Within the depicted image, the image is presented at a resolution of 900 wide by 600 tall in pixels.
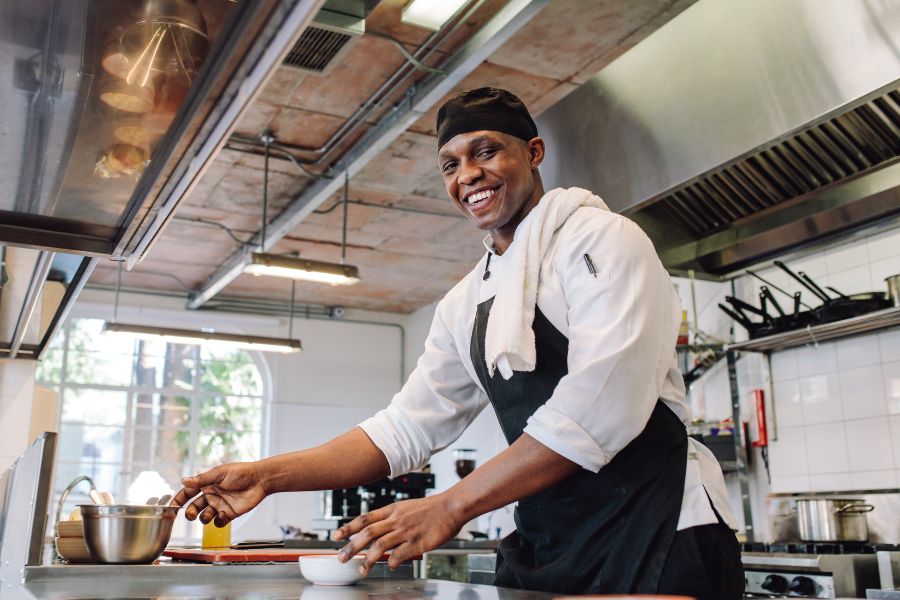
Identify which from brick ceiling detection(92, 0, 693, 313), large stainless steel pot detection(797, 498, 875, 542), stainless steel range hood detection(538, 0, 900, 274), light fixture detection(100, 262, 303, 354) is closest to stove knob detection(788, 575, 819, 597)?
large stainless steel pot detection(797, 498, 875, 542)

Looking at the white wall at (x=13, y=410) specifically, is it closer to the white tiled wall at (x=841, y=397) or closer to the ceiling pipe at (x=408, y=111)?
the ceiling pipe at (x=408, y=111)

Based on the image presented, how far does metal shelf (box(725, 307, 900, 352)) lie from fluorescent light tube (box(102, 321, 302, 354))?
4157 mm

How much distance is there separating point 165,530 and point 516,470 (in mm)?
753

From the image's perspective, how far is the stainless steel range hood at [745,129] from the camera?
2.64 meters

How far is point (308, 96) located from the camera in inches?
203

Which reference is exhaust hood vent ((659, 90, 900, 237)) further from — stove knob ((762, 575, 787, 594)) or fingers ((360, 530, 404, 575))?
fingers ((360, 530, 404, 575))

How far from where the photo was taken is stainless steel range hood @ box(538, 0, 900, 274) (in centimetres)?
264

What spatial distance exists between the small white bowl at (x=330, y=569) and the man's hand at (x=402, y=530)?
11 cm

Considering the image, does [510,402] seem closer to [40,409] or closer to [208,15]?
[208,15]

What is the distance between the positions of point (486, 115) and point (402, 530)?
738 mm

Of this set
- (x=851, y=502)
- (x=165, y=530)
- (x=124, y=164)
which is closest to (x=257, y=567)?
(x=165, y=530)

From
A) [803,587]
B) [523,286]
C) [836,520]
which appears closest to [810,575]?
[803,587]

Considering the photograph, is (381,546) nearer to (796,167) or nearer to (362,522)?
(362,522)

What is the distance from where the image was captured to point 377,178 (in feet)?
20.7
